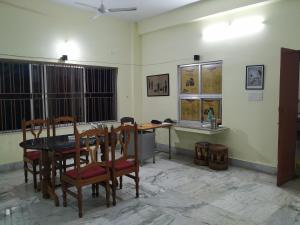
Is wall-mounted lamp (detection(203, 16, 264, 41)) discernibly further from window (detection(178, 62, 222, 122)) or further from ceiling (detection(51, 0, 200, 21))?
ceiling (detection(51, 0, 200, 21))

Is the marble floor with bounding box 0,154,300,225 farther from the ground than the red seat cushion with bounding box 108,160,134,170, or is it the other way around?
the red seat cushion with bounding box 108,160,134,170

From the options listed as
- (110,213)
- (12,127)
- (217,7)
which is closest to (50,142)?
(110,213)

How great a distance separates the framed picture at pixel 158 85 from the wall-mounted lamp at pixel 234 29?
1.35 m

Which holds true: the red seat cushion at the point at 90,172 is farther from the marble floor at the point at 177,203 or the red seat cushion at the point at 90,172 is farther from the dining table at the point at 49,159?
the marble floor at the point at 177,203

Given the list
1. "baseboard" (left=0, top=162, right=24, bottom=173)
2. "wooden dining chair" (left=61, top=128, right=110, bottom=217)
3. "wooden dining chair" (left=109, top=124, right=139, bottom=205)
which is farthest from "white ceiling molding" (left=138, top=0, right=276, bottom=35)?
"baseboard" (left=0, top=162, right=24, bottom=173)

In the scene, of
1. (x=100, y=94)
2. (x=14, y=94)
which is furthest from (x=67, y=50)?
Result: (x=14, y=94)

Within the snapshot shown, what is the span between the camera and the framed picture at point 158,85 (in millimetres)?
5836

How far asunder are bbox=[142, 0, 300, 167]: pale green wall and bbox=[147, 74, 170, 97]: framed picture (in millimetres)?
147

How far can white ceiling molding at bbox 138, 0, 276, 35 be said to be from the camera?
170 inches

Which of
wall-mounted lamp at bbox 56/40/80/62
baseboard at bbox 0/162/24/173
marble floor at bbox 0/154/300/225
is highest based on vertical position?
wall-mounted lamp at bbox 56/40/80/62

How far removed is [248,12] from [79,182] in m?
3.79

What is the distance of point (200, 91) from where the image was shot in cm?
519

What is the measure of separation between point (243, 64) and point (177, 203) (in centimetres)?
269

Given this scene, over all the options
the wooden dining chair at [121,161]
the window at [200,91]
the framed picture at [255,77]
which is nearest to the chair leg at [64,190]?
the wooden dining chair at [121,161]
